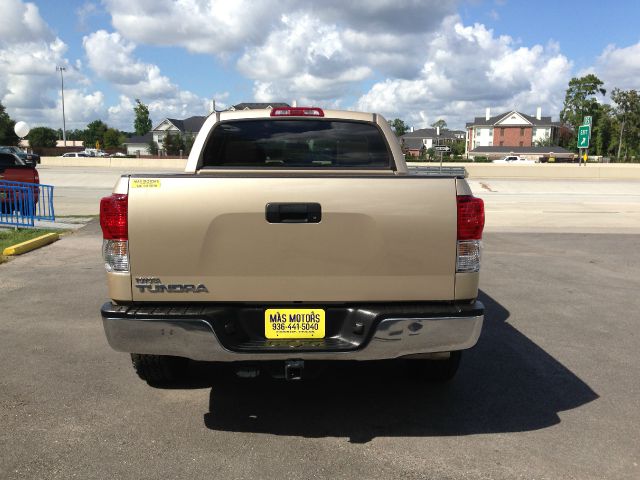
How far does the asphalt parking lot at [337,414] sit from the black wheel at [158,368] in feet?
0.30

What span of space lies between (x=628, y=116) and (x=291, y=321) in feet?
324

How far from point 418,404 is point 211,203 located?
2.08 meters

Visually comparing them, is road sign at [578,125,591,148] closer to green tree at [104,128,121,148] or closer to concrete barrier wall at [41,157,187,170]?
concrete barrier wall at [41,157,187,170]

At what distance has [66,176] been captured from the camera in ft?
118

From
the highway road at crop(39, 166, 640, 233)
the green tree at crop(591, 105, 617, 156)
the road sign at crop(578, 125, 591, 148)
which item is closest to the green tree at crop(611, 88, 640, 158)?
the green tree at crop(591, 105, 617, 156)

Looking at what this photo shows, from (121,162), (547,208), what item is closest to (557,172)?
(547,208)

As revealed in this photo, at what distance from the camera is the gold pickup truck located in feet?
10.5

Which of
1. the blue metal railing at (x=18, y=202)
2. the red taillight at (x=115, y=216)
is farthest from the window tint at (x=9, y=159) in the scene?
the red taillight at (x=115, y=216)

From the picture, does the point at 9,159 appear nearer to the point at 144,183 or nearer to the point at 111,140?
the point at 144,183

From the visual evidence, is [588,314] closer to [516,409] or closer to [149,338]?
[516,409]

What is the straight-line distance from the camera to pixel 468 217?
129 inches

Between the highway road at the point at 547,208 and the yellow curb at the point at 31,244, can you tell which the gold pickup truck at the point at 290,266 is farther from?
the highway road at the point at 547,208

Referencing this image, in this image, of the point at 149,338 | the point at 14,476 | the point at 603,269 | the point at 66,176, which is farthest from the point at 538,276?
the point at 66,176

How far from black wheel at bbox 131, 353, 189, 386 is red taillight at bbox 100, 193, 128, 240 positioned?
1.14 m
